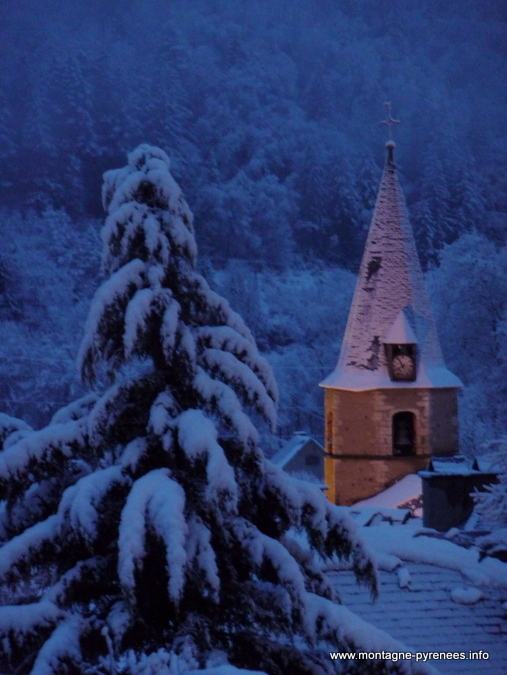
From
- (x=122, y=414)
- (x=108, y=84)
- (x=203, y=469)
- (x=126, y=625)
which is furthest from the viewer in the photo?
(x=108, y=84)

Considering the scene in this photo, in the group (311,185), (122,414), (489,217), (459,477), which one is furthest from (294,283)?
(122,414)

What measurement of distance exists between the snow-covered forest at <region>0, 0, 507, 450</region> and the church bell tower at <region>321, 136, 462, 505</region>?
758 cm

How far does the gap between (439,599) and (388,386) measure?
10961mm

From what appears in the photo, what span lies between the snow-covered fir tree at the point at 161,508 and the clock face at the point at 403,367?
13711 mm

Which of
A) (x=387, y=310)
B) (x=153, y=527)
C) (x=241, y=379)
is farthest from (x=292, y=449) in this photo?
(x=153, y=527)

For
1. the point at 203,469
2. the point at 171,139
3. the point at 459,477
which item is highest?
the point at 171,139

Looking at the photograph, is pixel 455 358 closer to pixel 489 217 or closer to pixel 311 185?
pixel 489 217

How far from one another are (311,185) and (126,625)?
164ft

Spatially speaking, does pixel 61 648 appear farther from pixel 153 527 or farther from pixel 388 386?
pixel 388 386

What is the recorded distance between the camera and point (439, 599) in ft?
20.0

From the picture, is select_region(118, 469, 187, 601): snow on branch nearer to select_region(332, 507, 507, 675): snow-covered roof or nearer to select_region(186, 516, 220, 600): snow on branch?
select_region(186, 516, 220, 600): snow on branch

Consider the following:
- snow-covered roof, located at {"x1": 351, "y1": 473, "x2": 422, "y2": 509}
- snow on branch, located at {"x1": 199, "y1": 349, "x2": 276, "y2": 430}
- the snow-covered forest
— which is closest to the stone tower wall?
snow-covered roof, located at {"x1": 351, "y1": 473, "x2": 422, "y2": 509}

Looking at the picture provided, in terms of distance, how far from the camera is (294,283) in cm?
4641

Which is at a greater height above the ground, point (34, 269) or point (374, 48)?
point (374, 48)
